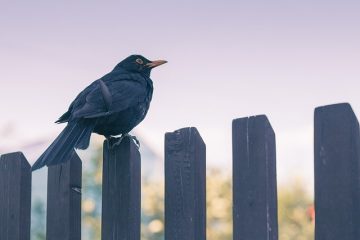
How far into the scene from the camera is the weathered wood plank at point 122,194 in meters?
3.40

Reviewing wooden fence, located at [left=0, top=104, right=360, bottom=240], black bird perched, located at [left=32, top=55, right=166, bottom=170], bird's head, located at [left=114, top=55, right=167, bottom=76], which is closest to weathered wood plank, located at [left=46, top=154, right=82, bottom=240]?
wooden fence, located at [left=0, top=104, right=360, bottom=240]

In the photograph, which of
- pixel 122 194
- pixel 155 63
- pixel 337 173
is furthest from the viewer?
pixel 155 63

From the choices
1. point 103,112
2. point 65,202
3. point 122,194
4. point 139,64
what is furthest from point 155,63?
point 122,194

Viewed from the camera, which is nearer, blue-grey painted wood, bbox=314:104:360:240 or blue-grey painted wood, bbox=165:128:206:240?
blue-grey painted wood, bbox=314:104:360:240

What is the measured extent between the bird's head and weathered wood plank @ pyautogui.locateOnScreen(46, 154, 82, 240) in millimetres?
1851

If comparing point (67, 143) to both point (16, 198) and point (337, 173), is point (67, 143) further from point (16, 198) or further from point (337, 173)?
point (337, 173)

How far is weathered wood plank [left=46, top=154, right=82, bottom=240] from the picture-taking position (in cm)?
372

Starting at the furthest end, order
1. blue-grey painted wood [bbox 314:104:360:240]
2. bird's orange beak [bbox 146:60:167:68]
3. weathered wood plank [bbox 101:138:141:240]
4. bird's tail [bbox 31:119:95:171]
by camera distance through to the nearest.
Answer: bird's orange beak [bbox 146:60:167:68] → bird's tail [bbox 31:119:95:171] → weathered wood plank [bbox 101:138:141:240] → blue-grey painted wood [bbox 314:104:360:240]

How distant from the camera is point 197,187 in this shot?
310 cm

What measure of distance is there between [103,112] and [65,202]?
0.64m

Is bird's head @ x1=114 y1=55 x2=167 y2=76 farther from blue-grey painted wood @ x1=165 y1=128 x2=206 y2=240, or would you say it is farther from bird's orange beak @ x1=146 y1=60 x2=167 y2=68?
blue-grey painted wood @ x1=165 y1=128 x2=206 y2=240

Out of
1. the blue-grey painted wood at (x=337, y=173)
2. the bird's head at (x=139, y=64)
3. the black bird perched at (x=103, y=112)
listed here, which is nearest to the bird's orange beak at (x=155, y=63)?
the bird's head at (x=139, y=64)

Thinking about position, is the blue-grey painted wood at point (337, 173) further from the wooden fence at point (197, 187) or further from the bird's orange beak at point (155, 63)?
the bird's orange beak at point (155, 63)

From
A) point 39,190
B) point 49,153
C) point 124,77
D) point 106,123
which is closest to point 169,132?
point 49,153
